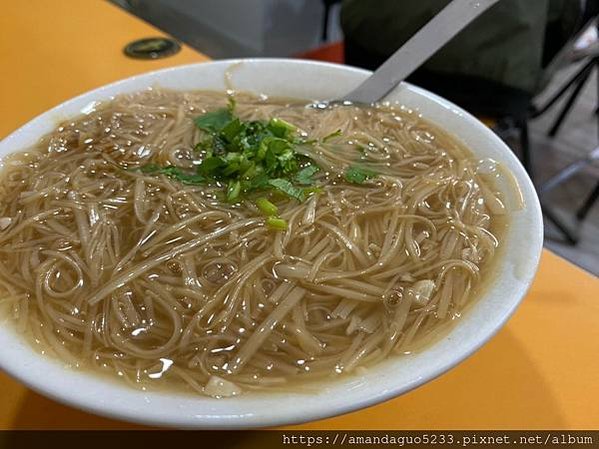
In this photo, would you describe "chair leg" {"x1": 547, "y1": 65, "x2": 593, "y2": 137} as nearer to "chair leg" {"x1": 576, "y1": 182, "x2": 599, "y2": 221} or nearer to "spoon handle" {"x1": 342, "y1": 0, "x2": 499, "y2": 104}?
"chair leg" {"x1": 576, "y1": 182, "x2": 599, "y2": 221}

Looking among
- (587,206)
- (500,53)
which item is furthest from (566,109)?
(500,53)

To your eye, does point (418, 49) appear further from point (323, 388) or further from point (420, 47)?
point (323, 388)

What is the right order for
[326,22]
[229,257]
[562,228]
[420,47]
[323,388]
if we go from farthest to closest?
[326,22]
[562,228]
[420,47]
[229,257]
[323,388]

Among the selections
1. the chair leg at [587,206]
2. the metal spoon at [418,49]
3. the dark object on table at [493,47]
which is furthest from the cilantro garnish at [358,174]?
the chair leg at [587,206]

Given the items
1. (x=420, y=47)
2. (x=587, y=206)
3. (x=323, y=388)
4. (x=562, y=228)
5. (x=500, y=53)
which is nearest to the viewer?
(x=323, y=388)

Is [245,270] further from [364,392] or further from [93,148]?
[93,148]

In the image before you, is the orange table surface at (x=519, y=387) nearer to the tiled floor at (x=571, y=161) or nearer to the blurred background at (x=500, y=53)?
the blurred background at (x=500, y=53)

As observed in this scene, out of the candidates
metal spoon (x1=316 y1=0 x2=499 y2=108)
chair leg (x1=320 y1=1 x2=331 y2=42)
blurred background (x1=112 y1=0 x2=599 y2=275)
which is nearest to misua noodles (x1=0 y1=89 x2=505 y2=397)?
metal spoon (x1=316 y1=0 x2=499 y2=108)
